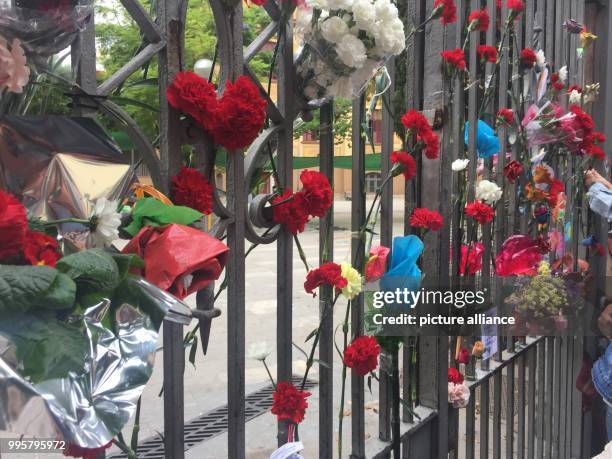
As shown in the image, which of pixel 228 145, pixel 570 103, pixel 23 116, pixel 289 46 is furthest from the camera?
pixel 570 103

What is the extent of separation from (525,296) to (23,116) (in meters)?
1.83

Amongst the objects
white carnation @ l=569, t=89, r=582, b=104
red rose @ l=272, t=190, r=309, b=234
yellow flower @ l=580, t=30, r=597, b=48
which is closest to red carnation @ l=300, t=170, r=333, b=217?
A: red rose @ l=272, t=190, r=309, b=234

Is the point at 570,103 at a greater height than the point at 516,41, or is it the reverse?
the point at 516,41

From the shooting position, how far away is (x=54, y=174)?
0.60 m

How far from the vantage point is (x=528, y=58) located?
2.08 m

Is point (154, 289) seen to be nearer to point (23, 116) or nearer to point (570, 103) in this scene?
point (23, 116)

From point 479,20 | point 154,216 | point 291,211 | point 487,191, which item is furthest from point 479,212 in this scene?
point 154,216

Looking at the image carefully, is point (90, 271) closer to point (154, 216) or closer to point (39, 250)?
point (39, 250)

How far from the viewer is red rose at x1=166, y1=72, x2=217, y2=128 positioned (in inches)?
31.3

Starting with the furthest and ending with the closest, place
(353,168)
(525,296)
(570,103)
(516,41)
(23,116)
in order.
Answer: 1. (570,103)
2. (516,41)
3. (525,296)
4. (353,168)
5. (23,116)

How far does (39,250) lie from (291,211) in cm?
54

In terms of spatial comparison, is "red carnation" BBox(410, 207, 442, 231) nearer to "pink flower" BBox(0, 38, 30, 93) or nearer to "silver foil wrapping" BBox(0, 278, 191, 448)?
"silver foil wrapping" BBox(0, 278, 191, 448)

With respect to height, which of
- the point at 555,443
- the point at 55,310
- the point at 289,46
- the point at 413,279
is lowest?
the point at 555,443

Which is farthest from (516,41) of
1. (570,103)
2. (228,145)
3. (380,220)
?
(228,145)
